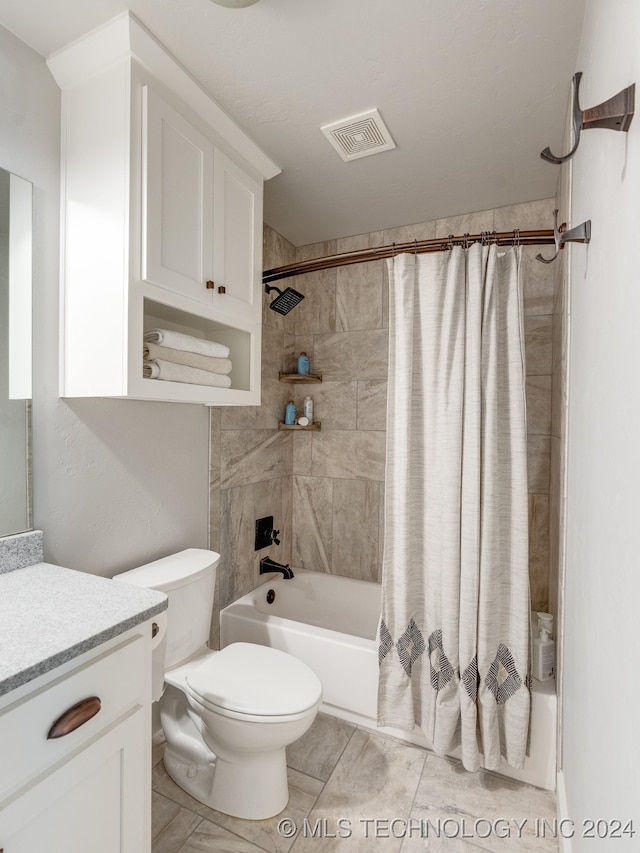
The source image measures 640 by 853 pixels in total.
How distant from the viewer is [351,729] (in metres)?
1.88

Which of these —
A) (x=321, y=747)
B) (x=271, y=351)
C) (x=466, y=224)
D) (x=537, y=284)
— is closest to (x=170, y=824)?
(x=321, y=747)

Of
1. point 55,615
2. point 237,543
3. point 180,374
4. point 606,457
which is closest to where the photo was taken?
point 606,457

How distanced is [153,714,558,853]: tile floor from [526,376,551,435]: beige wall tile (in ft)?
Result: 4.82

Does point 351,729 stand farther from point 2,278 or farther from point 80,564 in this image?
point 2,278

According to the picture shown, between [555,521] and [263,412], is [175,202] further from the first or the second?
[555,521]

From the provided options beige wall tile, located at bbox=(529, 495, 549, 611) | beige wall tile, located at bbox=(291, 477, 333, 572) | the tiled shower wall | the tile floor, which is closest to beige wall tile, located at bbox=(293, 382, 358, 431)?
the tiled shower wall

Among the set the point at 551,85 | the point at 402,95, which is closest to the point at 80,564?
the point at 402,95

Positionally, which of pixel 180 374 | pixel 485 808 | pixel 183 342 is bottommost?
pixel 485 808

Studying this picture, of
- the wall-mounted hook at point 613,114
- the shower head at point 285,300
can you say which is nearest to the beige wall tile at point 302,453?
the shower head at point 285,300

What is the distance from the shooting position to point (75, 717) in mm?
829

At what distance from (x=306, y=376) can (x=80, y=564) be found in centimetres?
149

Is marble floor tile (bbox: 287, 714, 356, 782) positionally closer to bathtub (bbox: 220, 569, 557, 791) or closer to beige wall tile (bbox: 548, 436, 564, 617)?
bathtub (bbox: 220, 569, 557, 791)

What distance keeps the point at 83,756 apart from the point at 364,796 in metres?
1.14

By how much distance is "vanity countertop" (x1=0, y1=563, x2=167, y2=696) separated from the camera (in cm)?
78
